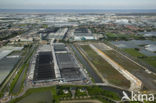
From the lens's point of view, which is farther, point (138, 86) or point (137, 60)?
point (137, 60)

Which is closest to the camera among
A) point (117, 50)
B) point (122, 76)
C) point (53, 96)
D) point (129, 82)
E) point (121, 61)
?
point (53, 96)

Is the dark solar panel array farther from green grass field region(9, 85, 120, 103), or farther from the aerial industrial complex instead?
green grass field region(9, 85, 120, 103)

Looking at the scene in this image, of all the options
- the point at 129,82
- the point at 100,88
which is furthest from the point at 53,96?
the point at 129,82

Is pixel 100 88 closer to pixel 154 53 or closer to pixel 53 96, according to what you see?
pixel 53 96

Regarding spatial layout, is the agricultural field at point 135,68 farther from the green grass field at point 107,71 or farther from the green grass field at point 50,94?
the green grass field at point 50,94

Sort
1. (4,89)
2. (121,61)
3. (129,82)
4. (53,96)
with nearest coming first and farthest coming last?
(53,96) → (4,89) → (129,82) → (121,61)

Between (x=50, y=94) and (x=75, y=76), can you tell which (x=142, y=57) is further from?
(x=50, y=94)

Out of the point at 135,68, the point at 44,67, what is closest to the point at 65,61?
the point at 44,67
